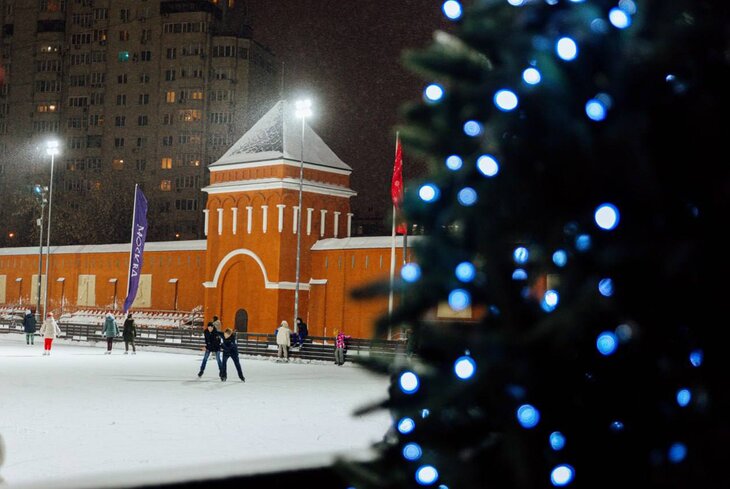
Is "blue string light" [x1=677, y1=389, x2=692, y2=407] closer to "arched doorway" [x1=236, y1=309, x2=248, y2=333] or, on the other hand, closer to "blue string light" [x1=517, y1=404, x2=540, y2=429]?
"blue string light" [x1=517, y1=404, x2=540, y2=429]

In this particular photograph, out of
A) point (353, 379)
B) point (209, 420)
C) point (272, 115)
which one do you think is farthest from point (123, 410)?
point (272, 115)

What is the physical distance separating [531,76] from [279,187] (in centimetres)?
4057

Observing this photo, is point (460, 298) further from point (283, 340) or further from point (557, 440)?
point (283, 340)

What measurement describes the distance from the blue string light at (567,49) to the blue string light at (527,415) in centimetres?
87

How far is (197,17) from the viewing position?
99.6 m

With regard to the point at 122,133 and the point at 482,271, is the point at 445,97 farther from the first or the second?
the point at 122,133

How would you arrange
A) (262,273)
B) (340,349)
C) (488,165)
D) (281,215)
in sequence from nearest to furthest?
(488,165) < (340,349) < (281,215) < (262,273)

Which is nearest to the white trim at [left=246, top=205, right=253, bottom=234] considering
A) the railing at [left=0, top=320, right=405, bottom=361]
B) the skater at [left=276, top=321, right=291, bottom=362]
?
the railing at [left=0, top=320, right=405, bottom=361]

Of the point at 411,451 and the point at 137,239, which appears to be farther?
the point at 137,239

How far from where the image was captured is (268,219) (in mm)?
43031

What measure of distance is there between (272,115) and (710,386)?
45.2 metres

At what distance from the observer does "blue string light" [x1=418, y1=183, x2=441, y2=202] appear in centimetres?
252

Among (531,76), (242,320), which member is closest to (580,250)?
(531,76)

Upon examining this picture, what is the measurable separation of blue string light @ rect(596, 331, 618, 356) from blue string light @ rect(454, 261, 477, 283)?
349mm
